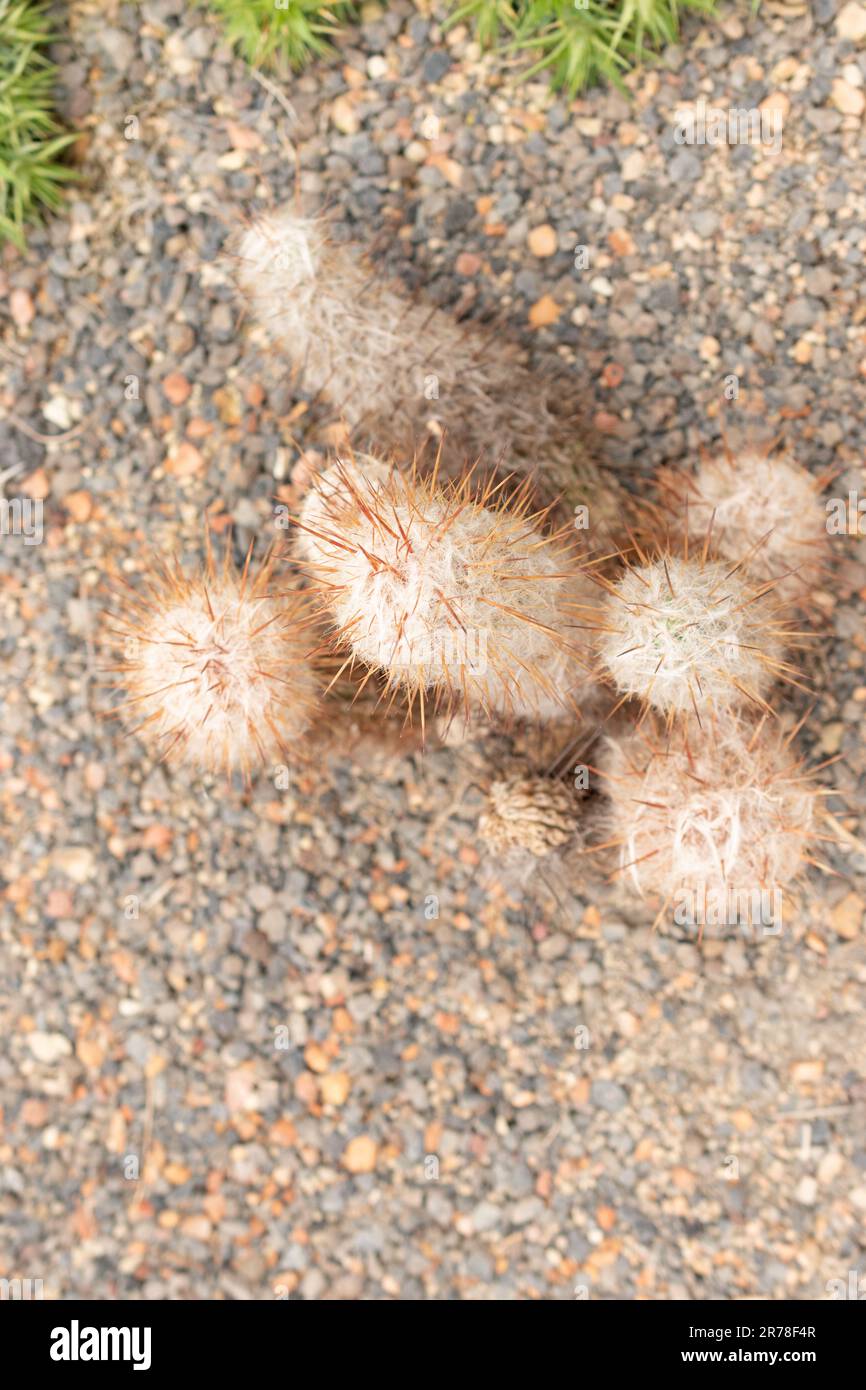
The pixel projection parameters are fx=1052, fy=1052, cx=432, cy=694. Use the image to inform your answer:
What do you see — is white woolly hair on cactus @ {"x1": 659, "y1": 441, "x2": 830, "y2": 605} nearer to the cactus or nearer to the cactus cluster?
the cactus cluster

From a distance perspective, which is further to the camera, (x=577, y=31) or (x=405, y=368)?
(x=577, y=31)

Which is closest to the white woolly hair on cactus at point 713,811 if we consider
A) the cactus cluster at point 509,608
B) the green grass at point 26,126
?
the cactus cluster at point 509,608

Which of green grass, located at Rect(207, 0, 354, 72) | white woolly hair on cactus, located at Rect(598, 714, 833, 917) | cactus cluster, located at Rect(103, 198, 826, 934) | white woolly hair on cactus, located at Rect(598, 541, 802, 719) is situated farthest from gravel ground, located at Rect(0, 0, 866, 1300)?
white woolly hair on cactus, located at Rect(598, 541, 802, 719)

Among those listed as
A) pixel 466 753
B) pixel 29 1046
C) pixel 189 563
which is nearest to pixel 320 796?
pixel 466 753

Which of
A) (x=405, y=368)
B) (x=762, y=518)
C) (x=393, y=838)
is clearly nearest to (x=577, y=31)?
(x=405, y=368)

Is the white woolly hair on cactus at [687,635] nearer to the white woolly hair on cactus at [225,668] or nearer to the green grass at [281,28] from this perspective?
the white woolly hair on cactus at [225,668]

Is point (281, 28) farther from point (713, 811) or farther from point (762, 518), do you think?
point (713, 811)
